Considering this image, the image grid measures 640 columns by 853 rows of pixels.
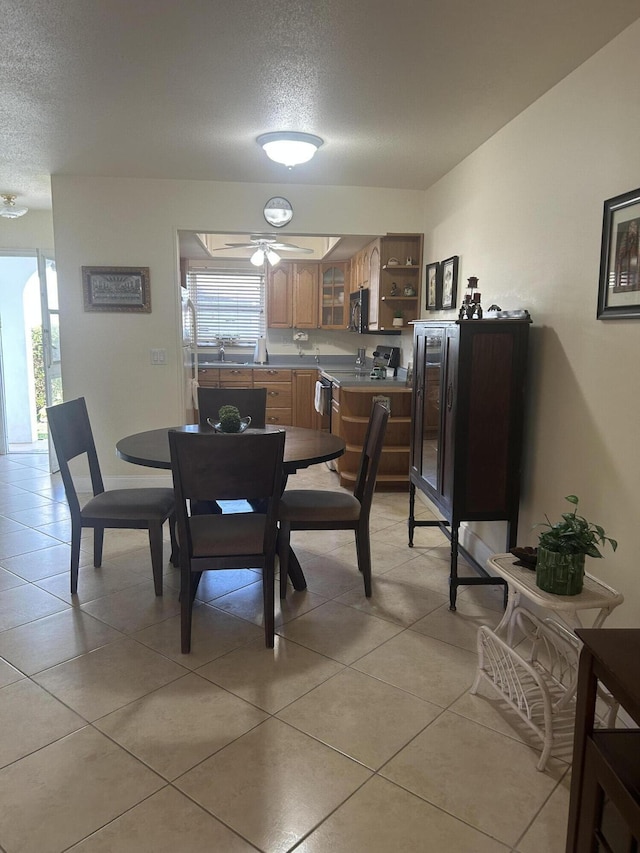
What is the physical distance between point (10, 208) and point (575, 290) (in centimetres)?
501

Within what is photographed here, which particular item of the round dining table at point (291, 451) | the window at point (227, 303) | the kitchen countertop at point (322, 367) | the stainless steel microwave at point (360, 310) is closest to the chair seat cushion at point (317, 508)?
the round dining table at point (291, 451)

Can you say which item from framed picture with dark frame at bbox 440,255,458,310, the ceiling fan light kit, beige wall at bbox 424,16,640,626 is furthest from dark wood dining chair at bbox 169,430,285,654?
the ceiling fan light kit

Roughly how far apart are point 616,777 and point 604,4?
7.41ft

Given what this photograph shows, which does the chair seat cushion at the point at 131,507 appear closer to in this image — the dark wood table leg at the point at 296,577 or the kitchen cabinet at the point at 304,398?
the dark wood table leg at the point at 296,577

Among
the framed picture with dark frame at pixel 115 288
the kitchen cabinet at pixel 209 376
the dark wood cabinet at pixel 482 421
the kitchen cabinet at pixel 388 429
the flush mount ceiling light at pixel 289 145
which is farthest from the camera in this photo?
the kitchen cabinet at pixel 209 376

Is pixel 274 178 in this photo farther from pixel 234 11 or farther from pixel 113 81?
pixel 234 11

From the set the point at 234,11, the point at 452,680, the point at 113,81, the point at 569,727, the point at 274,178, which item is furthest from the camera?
the point at 274,178

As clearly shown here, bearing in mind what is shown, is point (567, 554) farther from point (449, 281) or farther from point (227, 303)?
point (227, 303)

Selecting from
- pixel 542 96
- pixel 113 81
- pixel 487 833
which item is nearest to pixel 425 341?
pixel 542 96

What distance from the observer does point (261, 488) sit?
7.82ft

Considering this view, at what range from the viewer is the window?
7.63 meters

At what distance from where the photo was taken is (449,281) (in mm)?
4180

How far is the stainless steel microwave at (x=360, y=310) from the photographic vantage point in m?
5.84

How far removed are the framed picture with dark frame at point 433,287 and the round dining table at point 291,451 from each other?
1.71 metres
